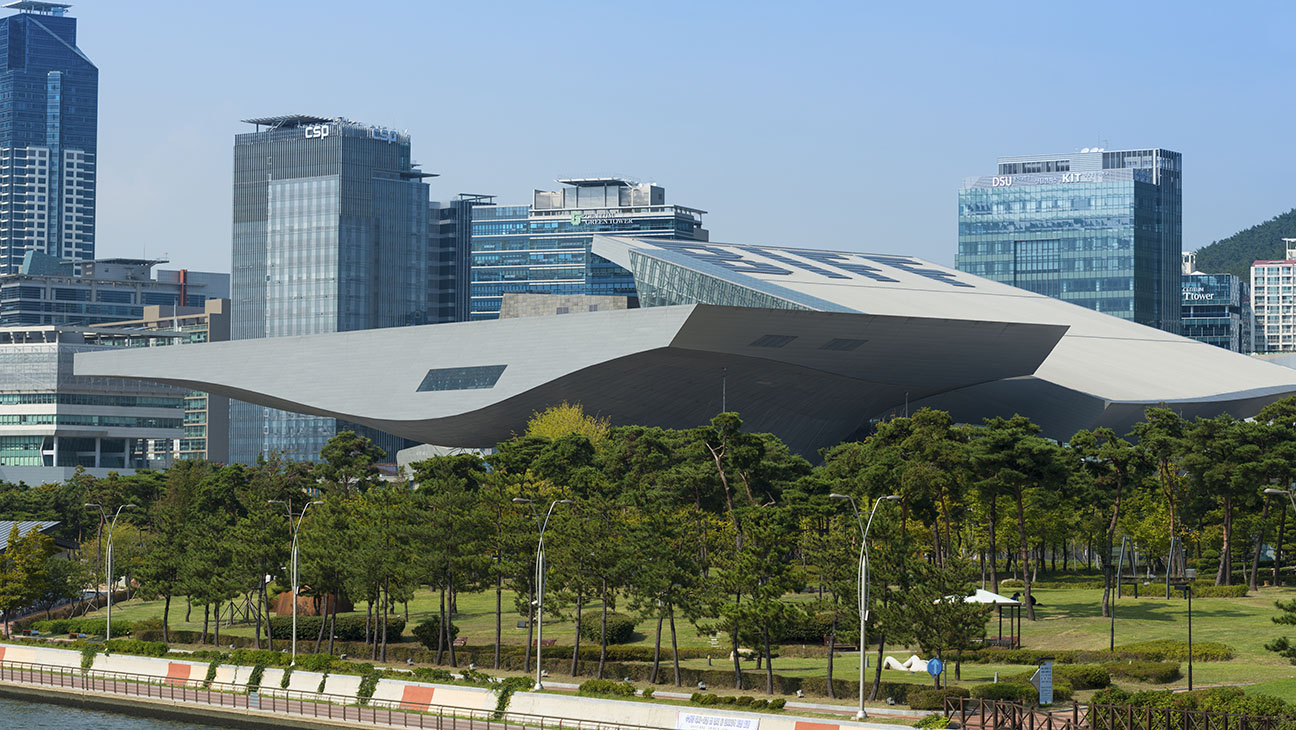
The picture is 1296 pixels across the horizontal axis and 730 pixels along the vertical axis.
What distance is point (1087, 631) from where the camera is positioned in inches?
2435

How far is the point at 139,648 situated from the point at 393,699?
19.0m

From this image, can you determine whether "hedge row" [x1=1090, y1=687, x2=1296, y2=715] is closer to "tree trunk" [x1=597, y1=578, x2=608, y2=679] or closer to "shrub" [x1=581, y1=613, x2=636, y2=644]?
"tree trunk" [x1=597, y1=578, x2=608, y2=679]

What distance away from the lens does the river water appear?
174 ft

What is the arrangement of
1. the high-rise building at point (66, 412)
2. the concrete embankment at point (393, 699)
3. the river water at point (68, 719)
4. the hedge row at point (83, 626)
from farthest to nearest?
the high-rise building at point (66, 412), the hedge row at point (83, 626), the river water at point (68, 719), the concrete embankment at point (393, 699)

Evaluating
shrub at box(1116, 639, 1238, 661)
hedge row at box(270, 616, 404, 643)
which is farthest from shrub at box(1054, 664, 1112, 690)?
hedge row at box(270, 616, 404, 643)

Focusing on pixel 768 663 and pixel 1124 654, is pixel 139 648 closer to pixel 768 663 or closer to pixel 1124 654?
pixel 768 663

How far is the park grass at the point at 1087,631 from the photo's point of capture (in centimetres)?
5284

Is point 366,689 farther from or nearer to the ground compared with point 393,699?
farther from the ground

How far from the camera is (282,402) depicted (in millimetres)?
115625

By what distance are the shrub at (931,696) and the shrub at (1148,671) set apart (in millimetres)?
5837

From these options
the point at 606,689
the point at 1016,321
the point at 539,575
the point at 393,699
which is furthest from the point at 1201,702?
the point at 1016,321

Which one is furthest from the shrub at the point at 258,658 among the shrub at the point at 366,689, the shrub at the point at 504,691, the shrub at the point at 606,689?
the shrub at the point at 606,689

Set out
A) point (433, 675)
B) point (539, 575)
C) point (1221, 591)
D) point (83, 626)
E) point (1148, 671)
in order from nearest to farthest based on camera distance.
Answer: point (1148, 671) < point (433, 675) < point (539, 575) < point (1221, 591) < point (83, 626)

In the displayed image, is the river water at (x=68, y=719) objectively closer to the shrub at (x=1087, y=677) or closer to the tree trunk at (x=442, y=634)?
the tree trunk at (x=442, y=634)
